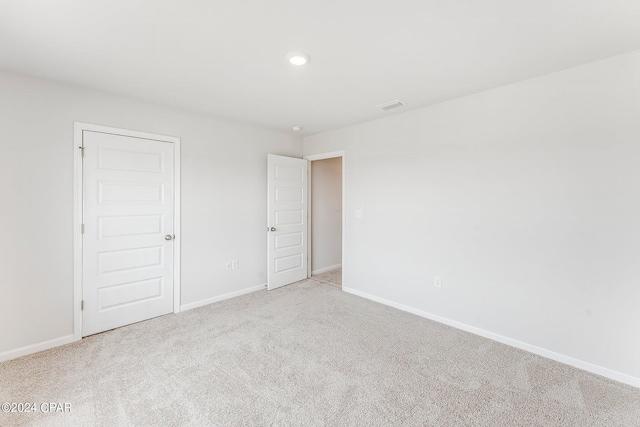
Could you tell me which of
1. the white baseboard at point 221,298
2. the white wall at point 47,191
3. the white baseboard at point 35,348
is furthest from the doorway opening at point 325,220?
the white baseboard at point 35,348

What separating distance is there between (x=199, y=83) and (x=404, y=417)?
307cm

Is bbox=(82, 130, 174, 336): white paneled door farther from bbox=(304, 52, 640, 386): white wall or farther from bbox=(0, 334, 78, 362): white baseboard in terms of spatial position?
bbox=(304, 52, 640, 386): white wall

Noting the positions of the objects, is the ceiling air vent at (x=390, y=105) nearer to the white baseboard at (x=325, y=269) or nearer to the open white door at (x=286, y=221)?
the open white door at (x=286, y=221)

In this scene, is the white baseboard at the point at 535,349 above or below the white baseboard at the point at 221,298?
below

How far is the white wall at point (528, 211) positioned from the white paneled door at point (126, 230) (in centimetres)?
266

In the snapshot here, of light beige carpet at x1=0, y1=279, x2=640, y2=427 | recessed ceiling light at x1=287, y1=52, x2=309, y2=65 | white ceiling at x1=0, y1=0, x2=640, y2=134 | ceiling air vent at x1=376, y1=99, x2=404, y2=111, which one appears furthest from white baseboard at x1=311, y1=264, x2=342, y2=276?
recessed ceiling light at x1=287, y1=52, x2=309, y2=65

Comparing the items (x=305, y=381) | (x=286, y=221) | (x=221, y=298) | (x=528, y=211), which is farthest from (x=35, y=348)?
(x=528, y=211)

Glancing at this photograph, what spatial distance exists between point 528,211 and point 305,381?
7.80ft

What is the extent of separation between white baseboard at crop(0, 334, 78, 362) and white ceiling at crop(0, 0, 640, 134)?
235 cm

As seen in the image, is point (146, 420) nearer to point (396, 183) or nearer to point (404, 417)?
point (404, 417)

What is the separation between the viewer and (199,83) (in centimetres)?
259

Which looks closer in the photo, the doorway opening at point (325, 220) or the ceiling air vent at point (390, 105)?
the ceiling air vent at point (390, 105)

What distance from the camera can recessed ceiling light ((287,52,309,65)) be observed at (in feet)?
6.77

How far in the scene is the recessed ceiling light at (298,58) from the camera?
6.77 ft
